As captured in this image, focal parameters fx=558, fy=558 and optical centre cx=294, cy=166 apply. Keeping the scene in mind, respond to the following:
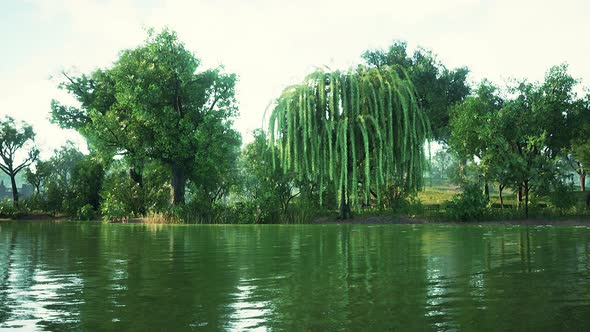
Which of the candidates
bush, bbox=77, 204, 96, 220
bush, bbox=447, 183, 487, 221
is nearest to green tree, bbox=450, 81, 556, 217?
bush, bbox=447, 183, 487, 221

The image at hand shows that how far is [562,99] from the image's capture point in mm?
46000

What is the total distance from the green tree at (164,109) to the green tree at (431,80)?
2041cm

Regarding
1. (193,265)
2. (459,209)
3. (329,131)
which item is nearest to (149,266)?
(193,265)

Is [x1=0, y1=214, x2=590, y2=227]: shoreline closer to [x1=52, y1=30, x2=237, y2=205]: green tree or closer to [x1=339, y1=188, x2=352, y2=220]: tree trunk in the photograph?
[x1=339, y1=188, x2=352, y2=220]: tree trunk

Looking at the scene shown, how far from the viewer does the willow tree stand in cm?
3116

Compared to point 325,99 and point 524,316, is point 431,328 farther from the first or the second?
point 325,99

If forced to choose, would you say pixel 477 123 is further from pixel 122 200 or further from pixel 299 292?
pixel 299 292

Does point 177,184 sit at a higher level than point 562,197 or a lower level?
higher

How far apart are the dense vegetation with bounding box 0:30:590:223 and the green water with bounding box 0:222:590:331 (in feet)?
61.5

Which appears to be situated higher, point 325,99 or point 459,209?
point 325,99

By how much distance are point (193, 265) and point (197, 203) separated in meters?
28.8

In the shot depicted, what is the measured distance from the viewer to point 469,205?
115ft

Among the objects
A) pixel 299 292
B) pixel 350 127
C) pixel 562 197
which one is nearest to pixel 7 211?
pixel 350 127

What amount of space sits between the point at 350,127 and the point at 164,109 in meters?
16.6
